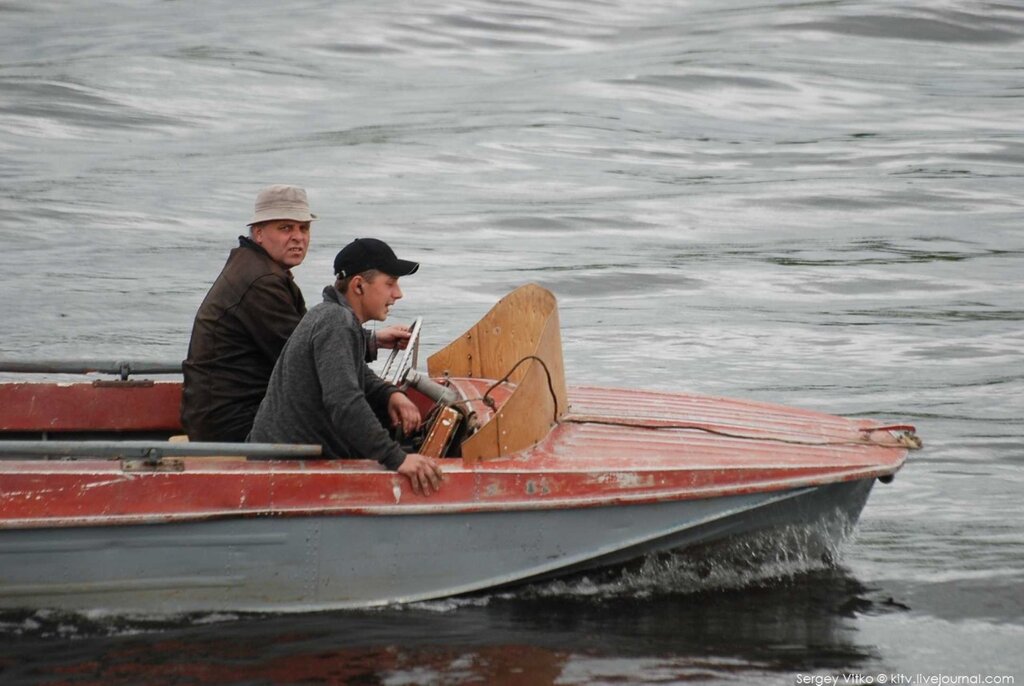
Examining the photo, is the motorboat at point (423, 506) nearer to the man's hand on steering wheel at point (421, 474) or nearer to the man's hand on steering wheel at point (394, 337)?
the man's hand on steering wheel at point (421, 474)

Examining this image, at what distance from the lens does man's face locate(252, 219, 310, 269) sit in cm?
723

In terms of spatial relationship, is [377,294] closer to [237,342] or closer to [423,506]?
[237,342]

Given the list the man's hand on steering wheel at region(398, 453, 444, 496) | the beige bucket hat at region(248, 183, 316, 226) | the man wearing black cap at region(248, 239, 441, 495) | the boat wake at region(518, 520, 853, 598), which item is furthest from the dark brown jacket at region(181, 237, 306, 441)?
the boat wake at region(518, 520, 853, 598)

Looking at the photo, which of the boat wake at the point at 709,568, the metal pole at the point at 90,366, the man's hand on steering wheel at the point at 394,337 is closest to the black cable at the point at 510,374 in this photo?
the man's hand on steering wheel at the point at 394,337

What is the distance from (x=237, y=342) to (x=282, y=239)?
20.8 inches

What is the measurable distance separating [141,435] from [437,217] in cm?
1203

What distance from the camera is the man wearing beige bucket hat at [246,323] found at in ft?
23.3

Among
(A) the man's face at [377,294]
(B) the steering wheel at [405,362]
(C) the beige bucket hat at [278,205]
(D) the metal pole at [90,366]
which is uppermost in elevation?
(C) the beige bucket hat at [278,205]

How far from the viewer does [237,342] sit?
718 centimetres

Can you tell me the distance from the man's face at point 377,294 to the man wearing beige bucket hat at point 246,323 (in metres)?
0.42

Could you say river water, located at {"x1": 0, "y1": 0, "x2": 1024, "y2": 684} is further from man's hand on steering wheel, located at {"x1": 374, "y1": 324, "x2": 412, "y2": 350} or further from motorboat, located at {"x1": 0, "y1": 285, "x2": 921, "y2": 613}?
man's hand on steering wheel, located at {"x1": 374, "y1": 324, "x2": 412, "y2": 350}

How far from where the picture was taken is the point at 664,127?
26.6 metres

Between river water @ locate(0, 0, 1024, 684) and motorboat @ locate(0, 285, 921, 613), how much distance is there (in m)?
0.22

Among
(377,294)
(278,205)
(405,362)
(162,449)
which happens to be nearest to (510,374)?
(405,362)
